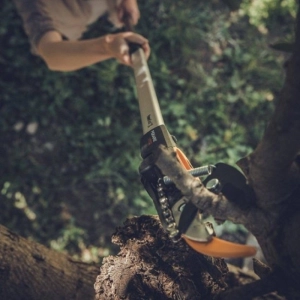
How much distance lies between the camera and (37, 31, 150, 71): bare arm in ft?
6.56

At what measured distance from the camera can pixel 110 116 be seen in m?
3.23

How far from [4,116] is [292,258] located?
2.76 metres

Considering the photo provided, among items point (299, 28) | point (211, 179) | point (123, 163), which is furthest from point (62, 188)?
point (299, 28)

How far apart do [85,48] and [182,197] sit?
1252 mm

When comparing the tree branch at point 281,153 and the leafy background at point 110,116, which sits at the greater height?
→ the leafy background at point 110,116

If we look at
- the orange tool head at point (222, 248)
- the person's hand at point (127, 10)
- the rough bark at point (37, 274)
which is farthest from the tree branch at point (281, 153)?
the person's hand at point (127, 10)

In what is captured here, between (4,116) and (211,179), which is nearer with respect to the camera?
(211,179)

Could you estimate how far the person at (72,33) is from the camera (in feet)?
6.65

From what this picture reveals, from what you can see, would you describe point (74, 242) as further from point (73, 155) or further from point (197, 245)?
point (197, 245)

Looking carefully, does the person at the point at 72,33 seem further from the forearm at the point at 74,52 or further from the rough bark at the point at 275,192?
the rough bark at the point at 275,192

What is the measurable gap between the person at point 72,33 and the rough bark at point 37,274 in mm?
1090

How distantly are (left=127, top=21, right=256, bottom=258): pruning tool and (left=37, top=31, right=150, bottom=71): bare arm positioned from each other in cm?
66

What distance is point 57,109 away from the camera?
10.7 ft

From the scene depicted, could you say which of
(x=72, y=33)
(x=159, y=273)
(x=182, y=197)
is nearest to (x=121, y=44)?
(x=72, y=33)
